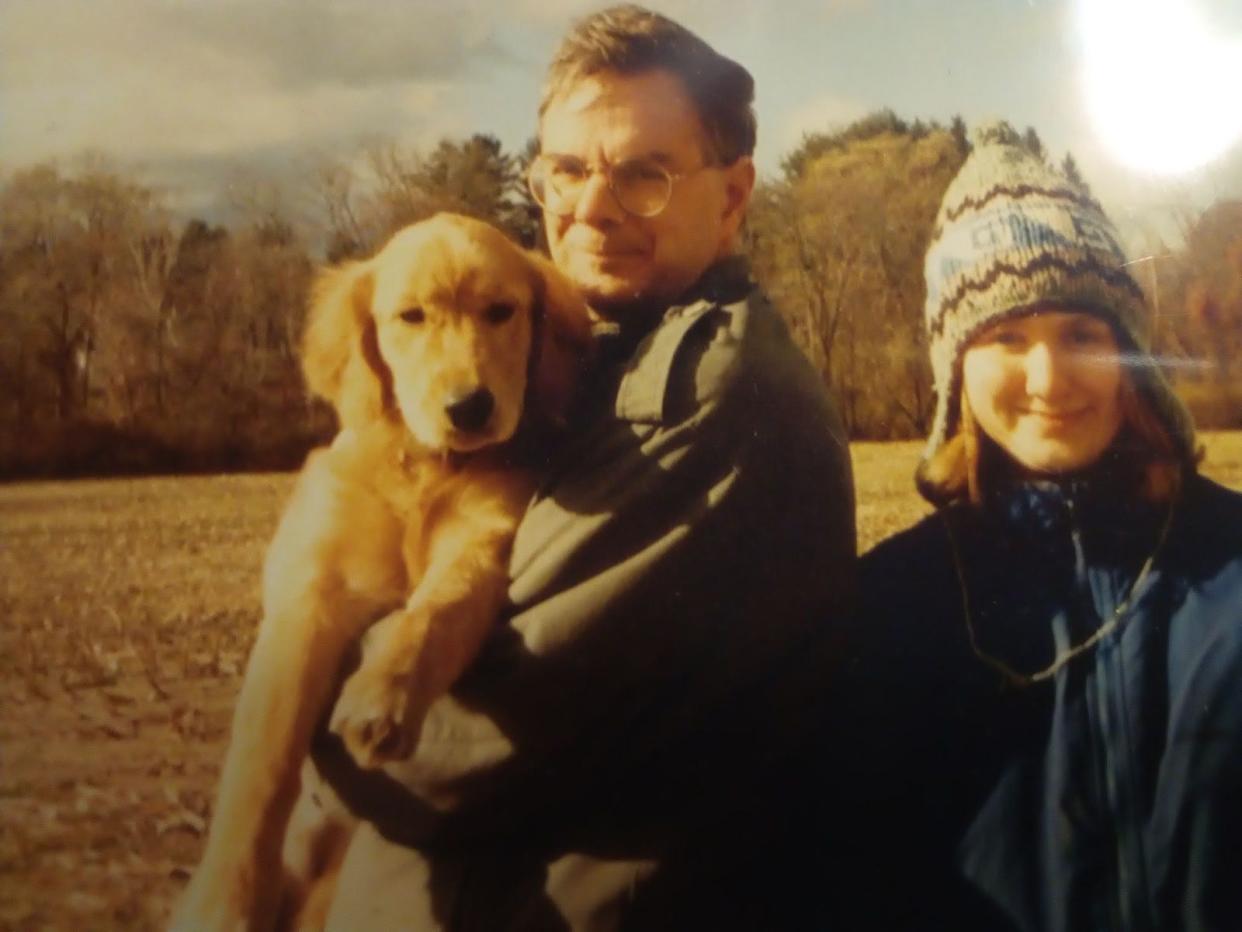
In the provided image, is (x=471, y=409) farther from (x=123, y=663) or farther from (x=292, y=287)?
(x=123, y=663)

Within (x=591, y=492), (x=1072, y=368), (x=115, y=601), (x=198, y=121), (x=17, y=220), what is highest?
(x=198, y=121)

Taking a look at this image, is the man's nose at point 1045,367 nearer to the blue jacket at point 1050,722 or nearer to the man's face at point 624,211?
the blue jacket at point 1050,722

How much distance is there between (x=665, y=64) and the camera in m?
1.53

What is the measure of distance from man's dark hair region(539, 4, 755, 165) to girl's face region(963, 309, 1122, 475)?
18.6 inches

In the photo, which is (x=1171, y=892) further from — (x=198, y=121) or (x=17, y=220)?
(x=17, y=220)

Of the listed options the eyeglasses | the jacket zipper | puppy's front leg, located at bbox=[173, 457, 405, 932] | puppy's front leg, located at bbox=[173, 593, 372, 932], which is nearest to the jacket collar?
the eyeglasses

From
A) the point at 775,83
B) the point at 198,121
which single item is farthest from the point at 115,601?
the point at 775,83

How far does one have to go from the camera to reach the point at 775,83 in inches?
67.2

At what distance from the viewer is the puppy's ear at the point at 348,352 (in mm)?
1484

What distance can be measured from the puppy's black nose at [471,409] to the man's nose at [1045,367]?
2.58 ft

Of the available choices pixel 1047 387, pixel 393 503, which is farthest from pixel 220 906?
pixel 1047 387

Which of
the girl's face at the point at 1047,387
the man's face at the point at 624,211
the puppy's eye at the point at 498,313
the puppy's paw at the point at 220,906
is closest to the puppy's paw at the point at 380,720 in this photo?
the puppy's paw at the point at 220,906

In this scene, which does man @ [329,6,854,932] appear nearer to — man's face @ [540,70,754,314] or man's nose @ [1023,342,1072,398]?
man's face @ [540,70,754,314]

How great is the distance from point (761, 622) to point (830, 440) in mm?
270
